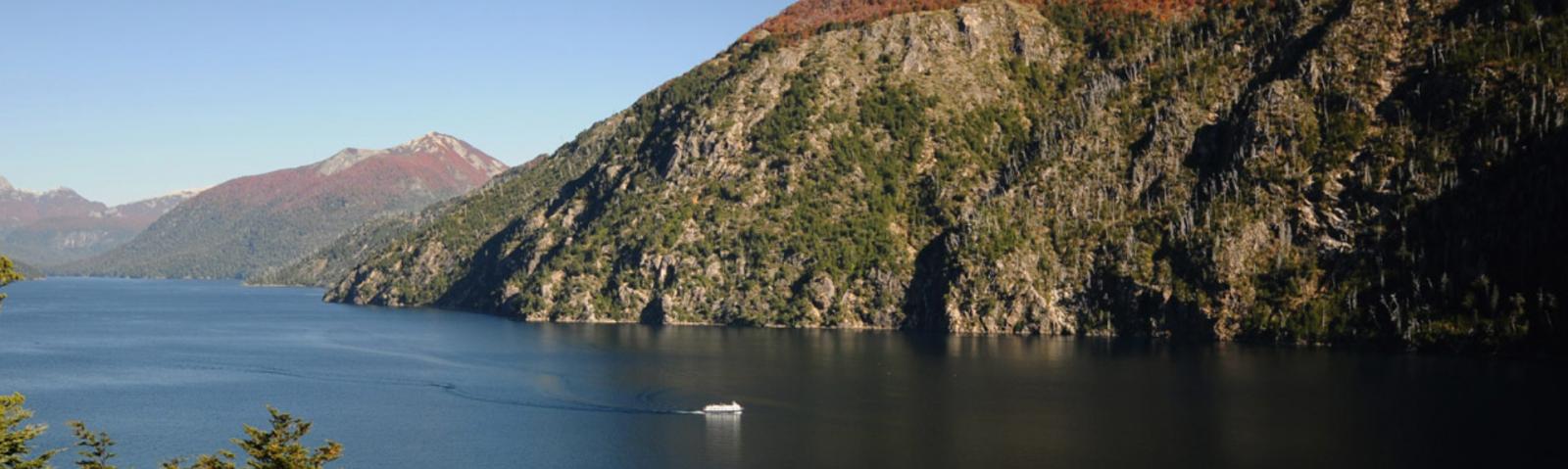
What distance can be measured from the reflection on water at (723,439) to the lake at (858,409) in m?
0.42

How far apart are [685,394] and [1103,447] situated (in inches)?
2299

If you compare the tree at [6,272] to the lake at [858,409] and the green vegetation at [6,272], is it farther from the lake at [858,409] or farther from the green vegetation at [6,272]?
the lake at [858,409]

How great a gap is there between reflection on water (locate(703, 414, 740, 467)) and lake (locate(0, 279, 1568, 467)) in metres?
0.42

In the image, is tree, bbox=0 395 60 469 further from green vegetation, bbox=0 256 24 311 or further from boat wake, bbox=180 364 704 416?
boat wake, bbox=180 364 704 416

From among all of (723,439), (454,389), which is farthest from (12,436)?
(454,389)

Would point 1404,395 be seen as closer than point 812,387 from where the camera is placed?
Yes

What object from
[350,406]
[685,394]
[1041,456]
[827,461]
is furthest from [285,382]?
[1041,456]

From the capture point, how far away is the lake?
4710 inches

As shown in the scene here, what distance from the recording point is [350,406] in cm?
15425

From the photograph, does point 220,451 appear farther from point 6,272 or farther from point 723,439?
point 723,439

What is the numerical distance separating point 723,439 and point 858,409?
23321 millimetres

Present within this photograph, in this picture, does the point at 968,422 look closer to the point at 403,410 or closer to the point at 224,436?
the point at 403,410

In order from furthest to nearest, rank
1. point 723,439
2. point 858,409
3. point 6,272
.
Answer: point 858,409 < point 723,439 < point 6,272

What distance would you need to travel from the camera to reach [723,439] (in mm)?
128625
